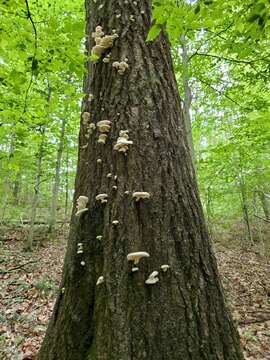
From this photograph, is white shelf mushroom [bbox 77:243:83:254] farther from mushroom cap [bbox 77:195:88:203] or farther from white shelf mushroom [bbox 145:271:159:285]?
white shelf mushroom [bbox 145:271:159:285]

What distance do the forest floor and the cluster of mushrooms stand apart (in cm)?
226

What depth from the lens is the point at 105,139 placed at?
1.81 metres

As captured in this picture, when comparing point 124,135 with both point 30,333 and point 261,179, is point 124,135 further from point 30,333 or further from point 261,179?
Answer: point 261,179

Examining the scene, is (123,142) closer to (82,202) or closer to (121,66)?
(82,202)

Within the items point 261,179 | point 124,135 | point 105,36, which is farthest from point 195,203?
point 261,179

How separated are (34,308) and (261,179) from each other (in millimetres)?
8997

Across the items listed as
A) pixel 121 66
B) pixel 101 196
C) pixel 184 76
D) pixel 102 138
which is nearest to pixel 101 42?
pixel 121 66

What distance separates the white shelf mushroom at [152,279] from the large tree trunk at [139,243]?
3 cm

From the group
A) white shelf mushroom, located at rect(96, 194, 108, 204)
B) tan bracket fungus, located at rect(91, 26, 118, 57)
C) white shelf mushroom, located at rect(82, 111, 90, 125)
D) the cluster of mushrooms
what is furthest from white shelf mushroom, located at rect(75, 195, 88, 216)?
tan bracket fungus, located at rect(91, 26, 118, 57)

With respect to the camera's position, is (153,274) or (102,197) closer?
(153,274)

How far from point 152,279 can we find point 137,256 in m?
0.15

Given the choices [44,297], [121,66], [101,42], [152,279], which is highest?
[101,42]

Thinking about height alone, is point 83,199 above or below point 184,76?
below

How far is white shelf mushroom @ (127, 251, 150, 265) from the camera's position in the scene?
140 centimetres
